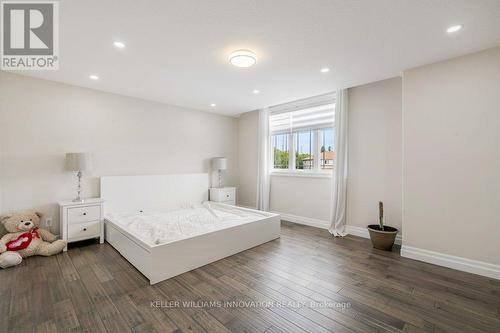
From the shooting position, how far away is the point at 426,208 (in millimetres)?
2721

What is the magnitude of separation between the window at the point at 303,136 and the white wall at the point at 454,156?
1346 mm

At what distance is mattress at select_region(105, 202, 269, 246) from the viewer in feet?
8.48

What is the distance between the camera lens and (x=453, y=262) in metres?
2.53

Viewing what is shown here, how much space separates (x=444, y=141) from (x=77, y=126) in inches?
205

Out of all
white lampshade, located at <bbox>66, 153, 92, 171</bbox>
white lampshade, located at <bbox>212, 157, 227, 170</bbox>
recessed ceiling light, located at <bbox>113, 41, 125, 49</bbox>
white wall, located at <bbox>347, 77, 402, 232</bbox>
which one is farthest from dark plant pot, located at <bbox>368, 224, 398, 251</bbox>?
white lampshade, located at <bbox>66, 153, 92, 171</bbox>

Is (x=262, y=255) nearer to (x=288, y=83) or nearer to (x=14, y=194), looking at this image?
(x=288, y=83)

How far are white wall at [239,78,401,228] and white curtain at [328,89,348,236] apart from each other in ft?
0.41

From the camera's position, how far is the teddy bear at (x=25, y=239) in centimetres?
262

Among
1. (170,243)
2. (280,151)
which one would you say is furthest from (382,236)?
(170,243)

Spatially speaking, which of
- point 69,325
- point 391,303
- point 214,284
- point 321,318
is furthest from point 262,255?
point 69,325

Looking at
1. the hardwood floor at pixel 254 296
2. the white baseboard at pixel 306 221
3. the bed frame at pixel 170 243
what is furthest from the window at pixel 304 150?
the hardwood floor at pixel 254 296

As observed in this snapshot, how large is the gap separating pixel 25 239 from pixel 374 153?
5.09 metres

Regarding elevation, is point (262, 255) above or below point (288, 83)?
below

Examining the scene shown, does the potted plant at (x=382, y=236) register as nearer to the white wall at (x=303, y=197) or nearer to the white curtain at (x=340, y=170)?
the white curtain at (x=340, y=170)
